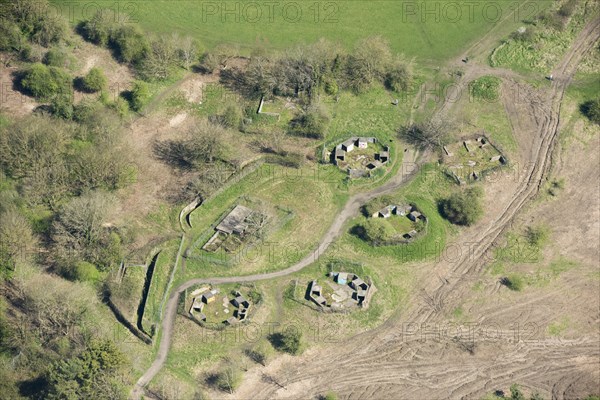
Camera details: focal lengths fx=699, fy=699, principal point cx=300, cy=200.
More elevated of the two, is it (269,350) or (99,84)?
(99,84)

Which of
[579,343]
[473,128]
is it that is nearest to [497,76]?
[473,128]

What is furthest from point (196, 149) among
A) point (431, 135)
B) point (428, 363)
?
point (428, 363)

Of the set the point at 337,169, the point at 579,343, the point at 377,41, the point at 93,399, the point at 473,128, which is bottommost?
the point at 93,399

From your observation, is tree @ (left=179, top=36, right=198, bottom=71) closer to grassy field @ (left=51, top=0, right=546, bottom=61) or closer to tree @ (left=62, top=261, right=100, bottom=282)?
grassy field @ (left=51, top=0, right=546, bottom=61)

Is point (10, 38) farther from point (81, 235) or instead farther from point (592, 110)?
point (592, 110)

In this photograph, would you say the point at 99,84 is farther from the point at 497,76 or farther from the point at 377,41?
the point at 497,76

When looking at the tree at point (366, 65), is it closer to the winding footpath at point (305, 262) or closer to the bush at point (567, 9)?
the winding footpath at point (305, 262)

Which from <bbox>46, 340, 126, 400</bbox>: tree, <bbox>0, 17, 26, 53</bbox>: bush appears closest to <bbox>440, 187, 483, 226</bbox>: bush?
<bbox>46, 340, 126, 400</bbox>: tree

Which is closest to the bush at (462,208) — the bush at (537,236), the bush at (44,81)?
the bush at (537,236)
